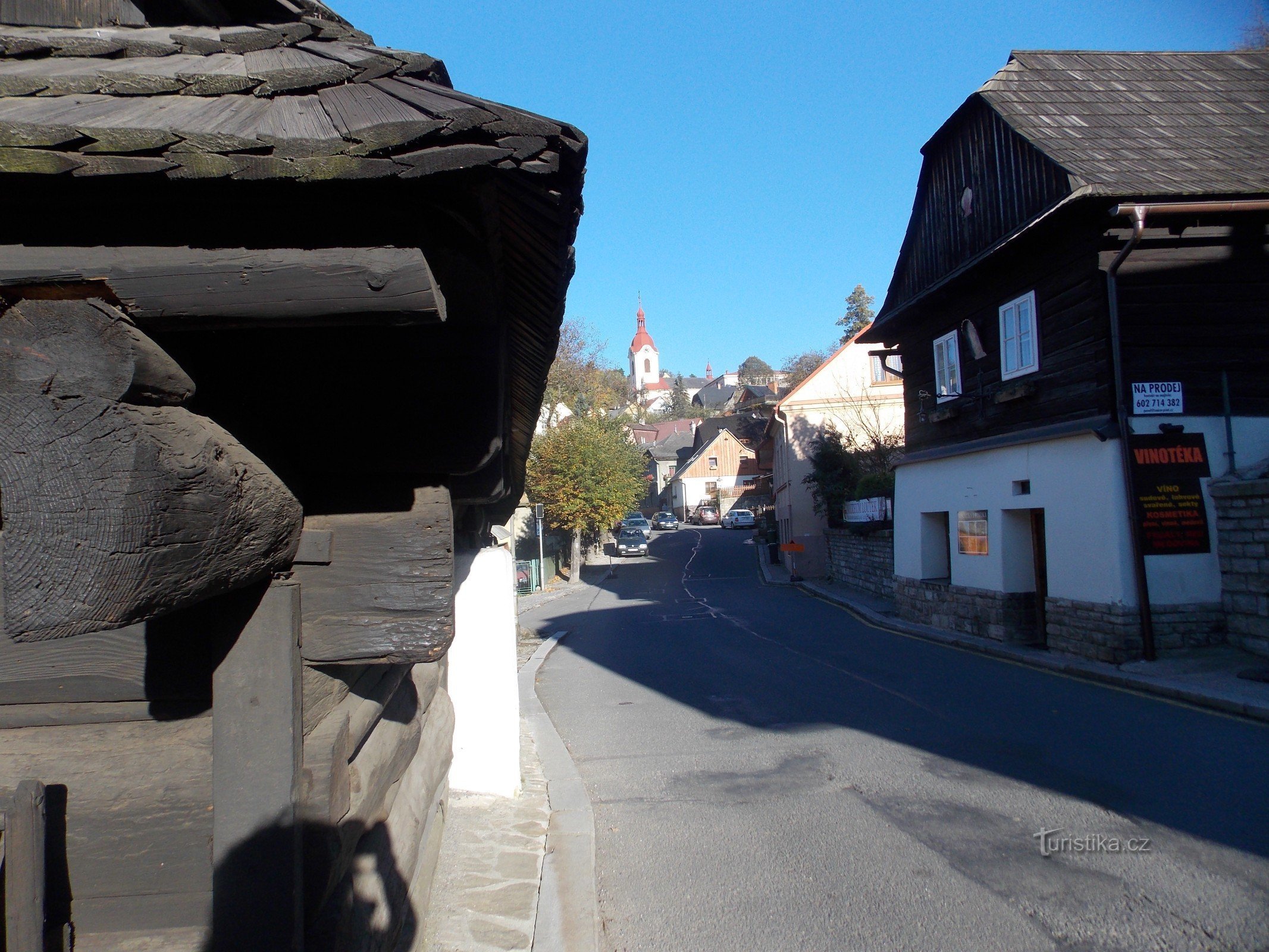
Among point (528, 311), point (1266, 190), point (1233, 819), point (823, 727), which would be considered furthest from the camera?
point (1266, 190)

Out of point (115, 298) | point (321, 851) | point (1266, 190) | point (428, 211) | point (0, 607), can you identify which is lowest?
point (321, 851)

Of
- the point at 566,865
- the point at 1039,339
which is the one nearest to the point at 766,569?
the point at 1039,339

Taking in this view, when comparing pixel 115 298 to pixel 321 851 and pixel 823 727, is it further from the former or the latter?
pixel 823 727

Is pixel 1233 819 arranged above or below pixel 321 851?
below

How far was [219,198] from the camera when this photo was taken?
1817 millimetres

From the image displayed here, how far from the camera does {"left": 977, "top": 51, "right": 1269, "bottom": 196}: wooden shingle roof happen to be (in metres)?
11.0

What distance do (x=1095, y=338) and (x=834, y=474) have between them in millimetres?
14625

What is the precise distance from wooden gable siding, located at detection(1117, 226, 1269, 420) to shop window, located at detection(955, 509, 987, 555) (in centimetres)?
369

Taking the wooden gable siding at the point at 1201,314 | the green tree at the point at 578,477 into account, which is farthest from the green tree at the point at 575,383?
the wooden gable siding at the point at 1201,314

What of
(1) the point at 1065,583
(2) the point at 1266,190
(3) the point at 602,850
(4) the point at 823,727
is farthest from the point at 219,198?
(2) the point at 1266,190

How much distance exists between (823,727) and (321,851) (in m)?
6.35

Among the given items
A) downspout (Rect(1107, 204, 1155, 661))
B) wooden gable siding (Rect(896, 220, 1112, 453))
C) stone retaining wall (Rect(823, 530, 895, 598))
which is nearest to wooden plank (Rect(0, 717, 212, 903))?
downspout (Rect(1107, 204, 1155, 661))

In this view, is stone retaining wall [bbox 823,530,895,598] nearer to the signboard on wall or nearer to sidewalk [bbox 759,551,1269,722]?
sidewalk [bbox 759,551,1269,722]

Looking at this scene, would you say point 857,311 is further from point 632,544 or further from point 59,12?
point 59,12
